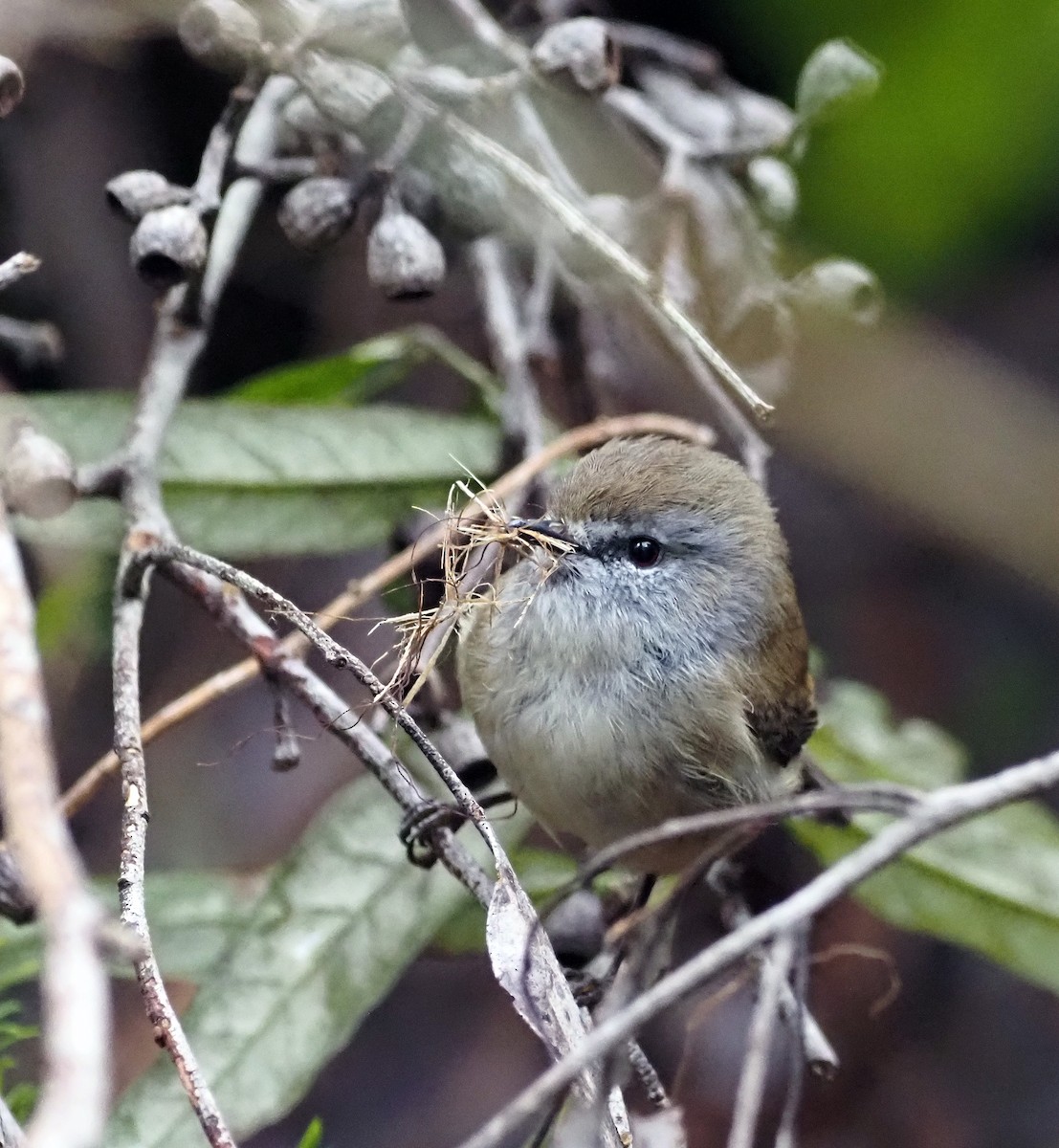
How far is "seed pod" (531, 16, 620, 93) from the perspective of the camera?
6.72 feet

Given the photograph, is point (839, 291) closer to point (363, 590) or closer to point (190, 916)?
point (363, 590)

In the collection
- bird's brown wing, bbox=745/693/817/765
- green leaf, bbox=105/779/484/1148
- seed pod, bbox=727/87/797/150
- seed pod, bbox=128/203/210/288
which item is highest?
seed pod, bbox=128/203/210/288

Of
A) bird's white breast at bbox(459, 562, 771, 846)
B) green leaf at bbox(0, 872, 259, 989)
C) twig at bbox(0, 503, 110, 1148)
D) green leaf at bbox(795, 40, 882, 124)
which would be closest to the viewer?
twig at bbox(0, 503, 110, 1148)

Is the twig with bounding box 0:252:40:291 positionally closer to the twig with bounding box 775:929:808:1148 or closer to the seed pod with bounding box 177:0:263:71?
the seed pod with bounding box 177:0:263:71

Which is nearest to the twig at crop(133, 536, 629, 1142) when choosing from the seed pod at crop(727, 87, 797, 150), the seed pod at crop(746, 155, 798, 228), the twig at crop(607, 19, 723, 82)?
the seed pod at crop(746, 155, 798, 228)

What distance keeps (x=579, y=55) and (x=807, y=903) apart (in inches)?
57.1

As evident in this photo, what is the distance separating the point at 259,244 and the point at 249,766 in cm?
129

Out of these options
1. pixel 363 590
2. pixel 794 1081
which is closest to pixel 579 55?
pixel 363 590

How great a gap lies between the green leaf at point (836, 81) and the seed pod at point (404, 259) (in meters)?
0.79

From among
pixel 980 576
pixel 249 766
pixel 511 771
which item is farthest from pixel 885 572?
pixel 511 771

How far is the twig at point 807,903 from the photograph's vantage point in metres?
0.92

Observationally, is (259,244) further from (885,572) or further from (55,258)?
(885,572)

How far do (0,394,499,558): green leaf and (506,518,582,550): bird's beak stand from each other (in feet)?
0.67

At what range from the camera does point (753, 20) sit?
130 inches
